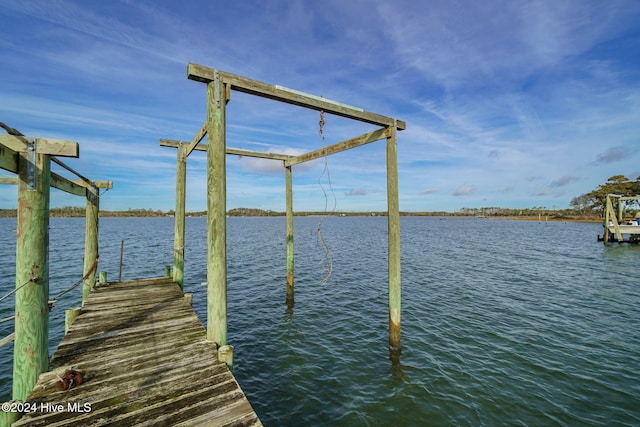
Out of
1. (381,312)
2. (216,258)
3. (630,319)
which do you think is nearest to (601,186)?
(630,319)

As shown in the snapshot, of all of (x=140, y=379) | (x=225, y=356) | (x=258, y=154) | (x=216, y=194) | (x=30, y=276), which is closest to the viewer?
(x=30, y=276)

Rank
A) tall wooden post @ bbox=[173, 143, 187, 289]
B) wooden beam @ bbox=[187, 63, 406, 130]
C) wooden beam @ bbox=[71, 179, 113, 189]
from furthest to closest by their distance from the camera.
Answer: tall wooden post @ bbox=[173, 143, 187, 289]
wooden beam @ bbox=[71, 179, 113, 189]
wooden beam @ bbox=[187, 63, 406, 130]

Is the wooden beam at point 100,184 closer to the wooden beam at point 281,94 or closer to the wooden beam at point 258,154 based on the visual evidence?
the wooden beam at point 258,154

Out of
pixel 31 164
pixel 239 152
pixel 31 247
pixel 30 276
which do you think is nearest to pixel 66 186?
pixel 31 164

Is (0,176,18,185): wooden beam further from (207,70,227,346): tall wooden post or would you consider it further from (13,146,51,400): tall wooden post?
(207,70,227,346): tall wooden post

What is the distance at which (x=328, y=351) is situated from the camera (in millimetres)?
7539

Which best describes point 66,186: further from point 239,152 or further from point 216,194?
point 216,194

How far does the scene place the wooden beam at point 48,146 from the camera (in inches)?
132

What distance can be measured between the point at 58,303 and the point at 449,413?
1590 centimetres

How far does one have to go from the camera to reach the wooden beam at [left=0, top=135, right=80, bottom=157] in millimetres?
3354

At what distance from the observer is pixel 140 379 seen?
11.9 ft

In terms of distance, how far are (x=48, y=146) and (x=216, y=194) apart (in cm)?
220

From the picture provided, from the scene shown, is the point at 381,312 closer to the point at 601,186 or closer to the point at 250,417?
the point at 250,417

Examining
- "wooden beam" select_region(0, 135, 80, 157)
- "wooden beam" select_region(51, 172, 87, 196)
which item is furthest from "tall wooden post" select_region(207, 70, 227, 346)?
"wooden beam" select_region(51, 172, 87, 196)
